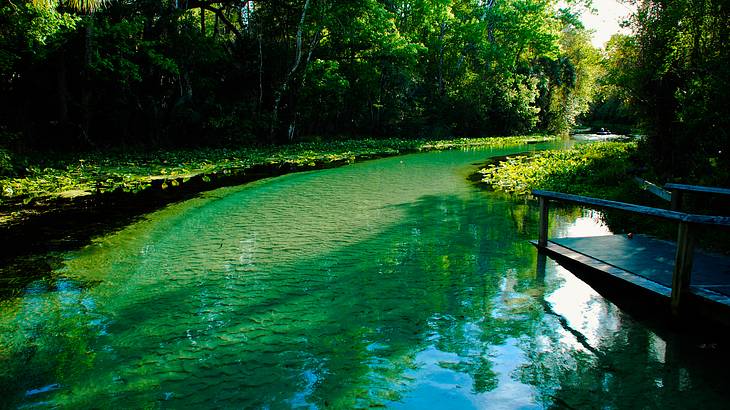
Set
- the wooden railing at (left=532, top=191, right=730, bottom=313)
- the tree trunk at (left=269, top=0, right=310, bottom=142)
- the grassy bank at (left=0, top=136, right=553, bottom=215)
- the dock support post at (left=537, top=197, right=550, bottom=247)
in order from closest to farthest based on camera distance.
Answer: the wooden railing at (left=532, top=191, right=730, bottom=313)
the dock support post at (left=537, top=197, right=550, bottom=247)
the grassy bank at (left=0, top=136, right=553, bottom=215)
the tree trunk at (left=269, top=0, right=310, bottom=142)

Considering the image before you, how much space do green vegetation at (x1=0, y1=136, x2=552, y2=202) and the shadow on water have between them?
787 centimetres

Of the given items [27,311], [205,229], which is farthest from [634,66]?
[27,311]

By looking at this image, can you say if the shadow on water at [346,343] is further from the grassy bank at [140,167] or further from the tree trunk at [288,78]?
the tree trunk at [288,78]

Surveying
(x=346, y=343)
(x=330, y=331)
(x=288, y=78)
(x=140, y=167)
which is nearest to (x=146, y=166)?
(x=140, y=167)

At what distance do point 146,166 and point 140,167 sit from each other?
398 mm

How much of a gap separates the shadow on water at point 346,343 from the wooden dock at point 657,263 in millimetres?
380

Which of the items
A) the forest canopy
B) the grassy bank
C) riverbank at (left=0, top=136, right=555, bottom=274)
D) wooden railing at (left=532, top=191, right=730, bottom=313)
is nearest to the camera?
wooden railing at (left=532, top=191, right=730, bottom=313)

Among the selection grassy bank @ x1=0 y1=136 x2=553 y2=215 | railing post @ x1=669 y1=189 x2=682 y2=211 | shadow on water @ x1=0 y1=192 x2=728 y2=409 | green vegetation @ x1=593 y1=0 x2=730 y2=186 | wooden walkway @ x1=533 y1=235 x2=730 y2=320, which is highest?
green vegetation @ x1=593 y1=0 x2=730 y2=186

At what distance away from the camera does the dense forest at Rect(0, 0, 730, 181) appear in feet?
36.0

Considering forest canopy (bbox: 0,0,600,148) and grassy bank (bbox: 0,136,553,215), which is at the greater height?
forest canopy (bbox: 0,0,600,148)

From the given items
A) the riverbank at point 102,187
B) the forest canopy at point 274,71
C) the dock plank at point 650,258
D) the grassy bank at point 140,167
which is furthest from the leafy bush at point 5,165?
the dock plank at point 650,258

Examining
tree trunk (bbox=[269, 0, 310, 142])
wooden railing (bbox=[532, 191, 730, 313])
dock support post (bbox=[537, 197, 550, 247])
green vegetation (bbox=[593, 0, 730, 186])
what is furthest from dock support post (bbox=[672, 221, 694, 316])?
tree trunk (bbox=[269, 0, 310, 142])

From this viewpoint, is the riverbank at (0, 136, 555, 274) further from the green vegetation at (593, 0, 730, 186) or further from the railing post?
the green vegetation at (593, 0, 730, 186)

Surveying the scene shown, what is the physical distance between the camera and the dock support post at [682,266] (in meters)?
4.78
